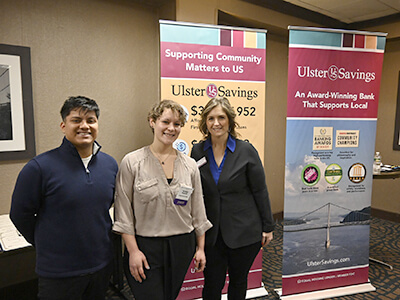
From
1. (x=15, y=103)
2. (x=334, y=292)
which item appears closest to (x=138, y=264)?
(x=15, y=103)

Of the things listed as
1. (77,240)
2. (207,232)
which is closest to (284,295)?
(207,232)

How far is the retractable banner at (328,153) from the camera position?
237 cm

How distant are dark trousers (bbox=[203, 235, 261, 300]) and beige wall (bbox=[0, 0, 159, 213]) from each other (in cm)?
163

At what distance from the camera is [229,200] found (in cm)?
172

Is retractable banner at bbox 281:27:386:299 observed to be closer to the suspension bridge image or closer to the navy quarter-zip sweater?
the suspension bridge image

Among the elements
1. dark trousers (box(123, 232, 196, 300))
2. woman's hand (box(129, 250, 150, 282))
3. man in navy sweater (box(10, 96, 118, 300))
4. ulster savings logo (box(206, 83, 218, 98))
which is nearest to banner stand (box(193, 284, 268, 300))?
dark trousers (box(123, 232, 196, 300))

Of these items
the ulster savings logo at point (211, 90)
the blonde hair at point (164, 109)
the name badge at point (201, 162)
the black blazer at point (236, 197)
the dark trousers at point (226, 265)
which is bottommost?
the dark trousers at point (226, 265)

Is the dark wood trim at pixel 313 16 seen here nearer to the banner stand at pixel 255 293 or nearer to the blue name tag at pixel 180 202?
the blue name tag at pixel 180 202

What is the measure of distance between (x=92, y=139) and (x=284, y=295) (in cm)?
210

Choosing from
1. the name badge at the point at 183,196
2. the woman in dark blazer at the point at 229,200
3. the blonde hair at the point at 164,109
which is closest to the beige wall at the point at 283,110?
the woman in dark blazer at the point at 229,200

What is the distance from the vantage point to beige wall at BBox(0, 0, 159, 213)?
2.39m

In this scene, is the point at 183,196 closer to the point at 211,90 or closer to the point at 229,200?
the point at 229,200

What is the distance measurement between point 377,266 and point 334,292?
84cm

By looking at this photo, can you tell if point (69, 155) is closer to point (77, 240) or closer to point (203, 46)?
point (77, 240)
